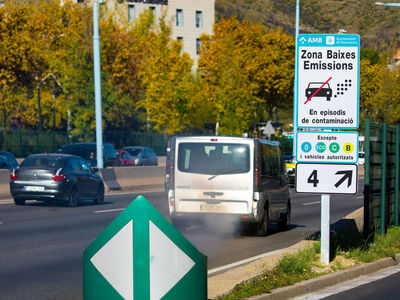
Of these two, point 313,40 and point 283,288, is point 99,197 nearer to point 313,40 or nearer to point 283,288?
point 313,40

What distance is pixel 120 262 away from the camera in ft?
17.7

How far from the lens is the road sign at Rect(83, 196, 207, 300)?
535cm

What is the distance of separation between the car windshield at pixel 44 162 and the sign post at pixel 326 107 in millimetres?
13043

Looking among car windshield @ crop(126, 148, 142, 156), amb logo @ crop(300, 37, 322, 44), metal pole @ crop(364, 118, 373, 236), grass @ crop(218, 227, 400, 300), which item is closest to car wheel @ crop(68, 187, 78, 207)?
grass @ crop(218, 227, 400, 300)

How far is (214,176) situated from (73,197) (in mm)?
8084

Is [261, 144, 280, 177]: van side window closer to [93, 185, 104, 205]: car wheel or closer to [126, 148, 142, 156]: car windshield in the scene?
[93, 185, 104, 205]: car wheel

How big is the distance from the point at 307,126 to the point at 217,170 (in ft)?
17.1

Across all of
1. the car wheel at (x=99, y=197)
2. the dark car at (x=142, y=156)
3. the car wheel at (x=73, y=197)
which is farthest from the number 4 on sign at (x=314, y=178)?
the dark car at (x=142, y=156)

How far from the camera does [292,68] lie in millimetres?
65375

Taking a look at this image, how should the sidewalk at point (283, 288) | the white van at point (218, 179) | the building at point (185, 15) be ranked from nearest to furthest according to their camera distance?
1. the sidewalk at point (283, 288)
2. the white van at point (218, 179)
3. the building at point (185, 15)

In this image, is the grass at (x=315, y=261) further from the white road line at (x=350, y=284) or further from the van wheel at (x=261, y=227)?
the van wheel at (x=261, y=227)

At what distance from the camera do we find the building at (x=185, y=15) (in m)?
90.4

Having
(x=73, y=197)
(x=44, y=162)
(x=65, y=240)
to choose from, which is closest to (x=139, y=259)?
(x=65, y=240)

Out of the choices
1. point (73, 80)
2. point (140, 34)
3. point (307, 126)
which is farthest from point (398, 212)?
point (140, 34)
